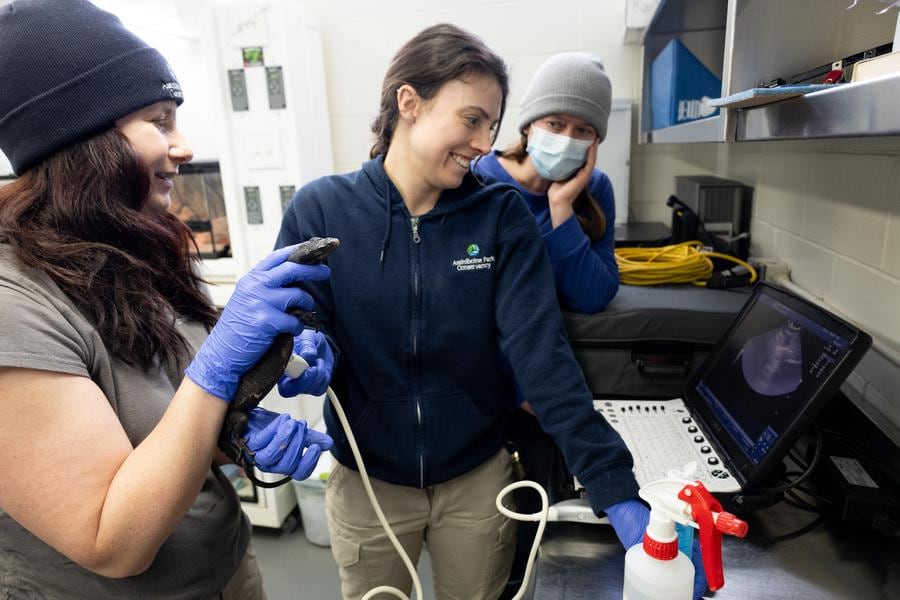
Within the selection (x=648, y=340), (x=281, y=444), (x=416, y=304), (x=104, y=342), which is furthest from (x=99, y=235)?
(x=648, y=340)

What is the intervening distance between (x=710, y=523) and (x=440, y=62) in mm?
854

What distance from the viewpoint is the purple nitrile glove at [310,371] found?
910 mm

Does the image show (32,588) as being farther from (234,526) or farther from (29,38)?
(29,38)

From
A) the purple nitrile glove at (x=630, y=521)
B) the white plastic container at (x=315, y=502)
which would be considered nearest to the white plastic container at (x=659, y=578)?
the purple nitrile glove at (x=630, y=521)

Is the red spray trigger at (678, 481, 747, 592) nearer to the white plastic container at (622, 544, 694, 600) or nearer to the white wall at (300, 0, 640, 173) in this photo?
the white plastic container at (622, 544, 694, 600)

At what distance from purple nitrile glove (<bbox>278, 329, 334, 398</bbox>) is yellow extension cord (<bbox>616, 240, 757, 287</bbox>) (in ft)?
2.89

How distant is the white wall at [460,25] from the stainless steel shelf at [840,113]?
5.53ft

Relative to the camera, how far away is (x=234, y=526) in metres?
0.90

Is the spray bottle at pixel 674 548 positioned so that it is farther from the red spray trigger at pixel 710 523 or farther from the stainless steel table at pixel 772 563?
the stainless steel table at pixel 772 563

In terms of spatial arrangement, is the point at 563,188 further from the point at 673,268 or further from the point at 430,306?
the point at 430,306

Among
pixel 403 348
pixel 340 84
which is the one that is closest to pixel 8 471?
pixel 403 348

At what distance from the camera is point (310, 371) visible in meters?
0.91

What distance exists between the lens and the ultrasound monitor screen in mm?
828

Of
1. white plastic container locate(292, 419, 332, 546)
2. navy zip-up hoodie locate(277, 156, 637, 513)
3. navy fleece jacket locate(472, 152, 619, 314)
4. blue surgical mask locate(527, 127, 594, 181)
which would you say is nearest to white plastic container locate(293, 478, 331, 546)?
white plastic container locate(292, 419, 332, 546)
